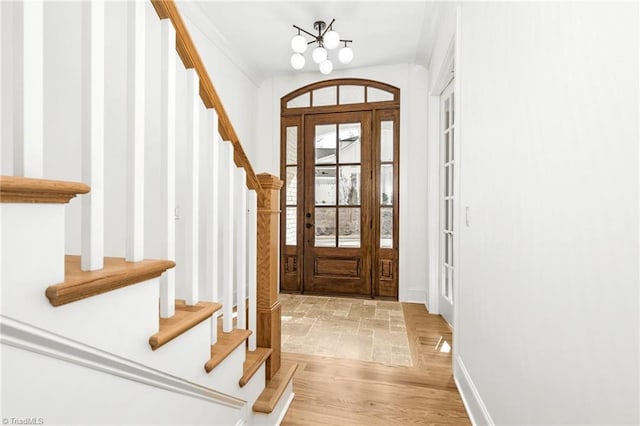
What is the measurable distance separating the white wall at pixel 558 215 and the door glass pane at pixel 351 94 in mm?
2405

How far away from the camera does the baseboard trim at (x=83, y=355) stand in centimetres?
53

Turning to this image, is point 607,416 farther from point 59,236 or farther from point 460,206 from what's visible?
point 460,206

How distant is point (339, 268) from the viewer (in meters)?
4.03

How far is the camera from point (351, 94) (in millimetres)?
4008

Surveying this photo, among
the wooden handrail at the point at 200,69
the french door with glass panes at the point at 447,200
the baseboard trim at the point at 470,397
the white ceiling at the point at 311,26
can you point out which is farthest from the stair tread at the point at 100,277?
the french door with glass panes at the point at 447,200

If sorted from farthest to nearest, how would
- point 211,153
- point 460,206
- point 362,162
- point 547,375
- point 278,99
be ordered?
point 278,99 < point 362,162 < point 460,206 < point 211,153 < point 547,375

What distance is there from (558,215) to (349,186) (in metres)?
3.12

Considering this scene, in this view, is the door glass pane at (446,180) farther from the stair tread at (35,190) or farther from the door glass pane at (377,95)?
the stair tread at (35,190)

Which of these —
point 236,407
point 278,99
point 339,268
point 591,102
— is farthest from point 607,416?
point 278,99

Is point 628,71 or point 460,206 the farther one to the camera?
point 460,206

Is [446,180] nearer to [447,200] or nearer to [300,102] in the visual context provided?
[447,200]

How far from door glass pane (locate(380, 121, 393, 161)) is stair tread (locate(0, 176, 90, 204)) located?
11.7ft

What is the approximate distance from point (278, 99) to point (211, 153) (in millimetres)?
3234

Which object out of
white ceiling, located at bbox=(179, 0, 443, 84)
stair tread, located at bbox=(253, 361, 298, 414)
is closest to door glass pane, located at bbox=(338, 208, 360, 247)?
white ceiling, located at bbox=(179, 0, 443, 84)
